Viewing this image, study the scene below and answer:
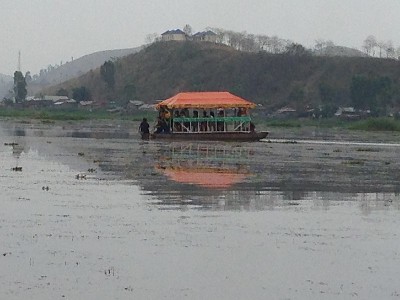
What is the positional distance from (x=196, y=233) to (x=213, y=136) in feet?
110

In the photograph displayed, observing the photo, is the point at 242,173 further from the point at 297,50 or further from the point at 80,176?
the point at 297,50

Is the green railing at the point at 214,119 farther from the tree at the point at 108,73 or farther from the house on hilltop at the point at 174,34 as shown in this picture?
the house on hilltop at the point at 174,34

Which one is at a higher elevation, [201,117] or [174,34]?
[174,34]

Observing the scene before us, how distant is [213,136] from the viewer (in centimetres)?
4638

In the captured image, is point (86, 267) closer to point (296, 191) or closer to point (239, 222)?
point (239, 222)

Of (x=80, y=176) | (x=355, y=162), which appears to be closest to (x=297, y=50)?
(x=355, y=162)

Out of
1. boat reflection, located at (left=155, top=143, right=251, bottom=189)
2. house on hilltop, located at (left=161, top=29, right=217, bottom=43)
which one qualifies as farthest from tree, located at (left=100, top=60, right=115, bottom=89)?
boat reflection, located at (left=155, top=143, right=251, bottom=189)

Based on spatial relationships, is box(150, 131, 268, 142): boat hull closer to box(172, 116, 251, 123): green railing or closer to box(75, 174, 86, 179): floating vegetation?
box(172, 116, 251, 123): green railing

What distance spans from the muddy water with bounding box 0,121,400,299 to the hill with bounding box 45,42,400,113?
89.0 m

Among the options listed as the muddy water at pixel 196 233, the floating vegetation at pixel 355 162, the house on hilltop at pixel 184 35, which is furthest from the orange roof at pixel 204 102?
the house on hilltop at pixel 184 35

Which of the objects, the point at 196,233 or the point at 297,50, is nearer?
the point at 196,233

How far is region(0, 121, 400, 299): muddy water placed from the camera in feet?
31.2

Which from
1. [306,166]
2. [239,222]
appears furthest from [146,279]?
[306,166]

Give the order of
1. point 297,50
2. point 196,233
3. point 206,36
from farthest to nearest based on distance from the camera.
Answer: point 206,36 < point 297,50 < point 196,233
